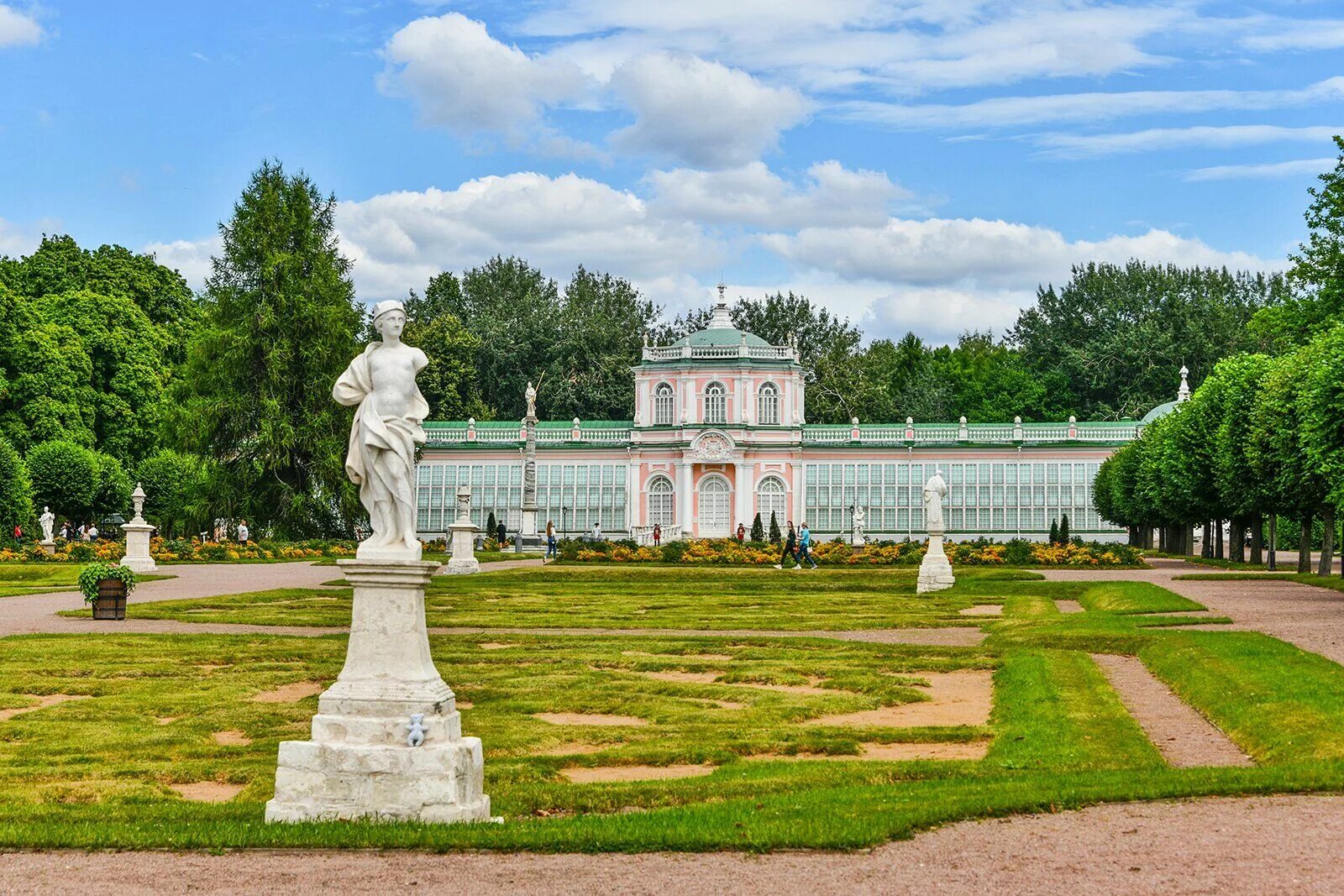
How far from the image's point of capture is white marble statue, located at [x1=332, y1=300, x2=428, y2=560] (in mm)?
10258

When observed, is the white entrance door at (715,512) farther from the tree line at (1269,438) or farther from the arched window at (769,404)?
the tree line at (1269,438)

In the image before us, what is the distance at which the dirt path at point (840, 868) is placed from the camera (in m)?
8.10

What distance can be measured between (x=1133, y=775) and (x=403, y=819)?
511cm

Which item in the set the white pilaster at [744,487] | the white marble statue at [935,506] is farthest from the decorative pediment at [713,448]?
the white marble statue at [935,506]

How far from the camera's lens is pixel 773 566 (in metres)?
45.6

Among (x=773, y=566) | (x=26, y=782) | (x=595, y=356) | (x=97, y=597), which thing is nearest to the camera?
(x=26, y=782)

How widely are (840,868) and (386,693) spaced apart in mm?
3107

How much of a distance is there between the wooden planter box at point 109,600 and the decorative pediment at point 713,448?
4581 cm

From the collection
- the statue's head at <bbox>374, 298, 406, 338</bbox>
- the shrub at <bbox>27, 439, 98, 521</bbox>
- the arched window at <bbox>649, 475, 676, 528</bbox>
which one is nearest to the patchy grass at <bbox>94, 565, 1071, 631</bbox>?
the statue's head at <bbox>374, 298, 406, 338</bbox>

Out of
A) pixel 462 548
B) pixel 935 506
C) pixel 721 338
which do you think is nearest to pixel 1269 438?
pixel 935 506

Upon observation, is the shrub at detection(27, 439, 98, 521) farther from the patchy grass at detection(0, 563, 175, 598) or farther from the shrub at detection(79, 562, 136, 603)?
the shrub at detection(79, 562, 136, 603)

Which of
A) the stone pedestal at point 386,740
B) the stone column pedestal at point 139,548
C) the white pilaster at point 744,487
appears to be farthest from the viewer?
the white pilaster at point 744,487

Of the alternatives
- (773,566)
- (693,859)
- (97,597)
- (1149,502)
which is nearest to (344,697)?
(693,859)

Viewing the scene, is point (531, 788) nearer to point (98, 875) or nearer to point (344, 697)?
point (344, 697)
